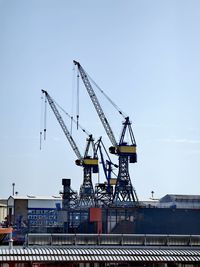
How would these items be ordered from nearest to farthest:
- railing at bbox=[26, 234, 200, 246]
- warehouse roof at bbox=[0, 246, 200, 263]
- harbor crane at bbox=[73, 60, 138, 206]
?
warehouse roof at bbox=[0, 246, 200, 263] → railing at bbox=[26, 234, 200, 246] → harbor crane at bbox=[73, 60, 138, 206]

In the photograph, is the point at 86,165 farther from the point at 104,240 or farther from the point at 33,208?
the point at 104,240

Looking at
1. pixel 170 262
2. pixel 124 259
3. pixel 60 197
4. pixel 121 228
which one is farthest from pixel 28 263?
pixel 60 197

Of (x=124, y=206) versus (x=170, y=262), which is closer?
(x=170, y=262)

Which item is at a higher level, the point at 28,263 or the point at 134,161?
the point at 134,161

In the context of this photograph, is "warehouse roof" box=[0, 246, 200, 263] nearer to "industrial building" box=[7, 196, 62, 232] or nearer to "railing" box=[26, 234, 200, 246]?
"railing" box=[26, 234, 200, 246]

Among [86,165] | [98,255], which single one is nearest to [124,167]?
[86,165]

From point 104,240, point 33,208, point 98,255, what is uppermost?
point 33,208

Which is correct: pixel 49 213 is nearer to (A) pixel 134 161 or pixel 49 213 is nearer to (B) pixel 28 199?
(B) pixel 28 199

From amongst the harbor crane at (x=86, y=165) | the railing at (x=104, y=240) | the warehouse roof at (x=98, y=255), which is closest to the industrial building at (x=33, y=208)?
the harbor crane at (x=86, y=165)

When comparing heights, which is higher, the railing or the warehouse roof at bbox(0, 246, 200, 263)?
the railing

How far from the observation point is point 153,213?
94.6 meters

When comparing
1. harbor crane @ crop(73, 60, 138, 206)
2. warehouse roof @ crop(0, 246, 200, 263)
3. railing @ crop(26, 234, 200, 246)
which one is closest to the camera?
warehouse roof @ crop(0, 246, 200, 263)

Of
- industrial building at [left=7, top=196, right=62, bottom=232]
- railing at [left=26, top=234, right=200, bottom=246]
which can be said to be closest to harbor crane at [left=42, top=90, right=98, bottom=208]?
industrial building at [left=7, top=196, right=62, bottom=232]

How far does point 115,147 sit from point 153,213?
1180 inches
